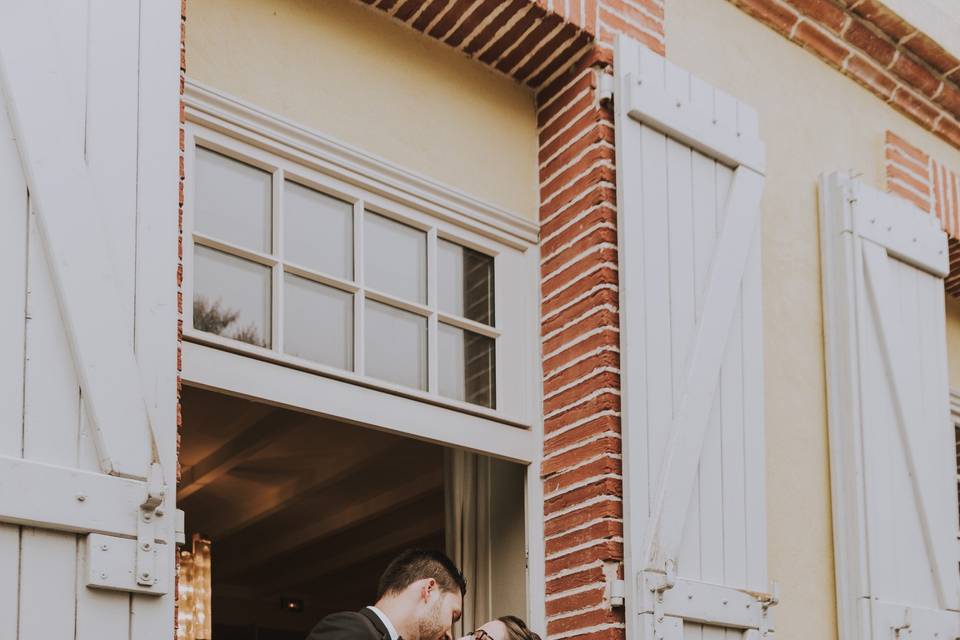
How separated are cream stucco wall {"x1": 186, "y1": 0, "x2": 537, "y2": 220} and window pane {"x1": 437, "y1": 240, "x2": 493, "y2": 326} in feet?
0.76

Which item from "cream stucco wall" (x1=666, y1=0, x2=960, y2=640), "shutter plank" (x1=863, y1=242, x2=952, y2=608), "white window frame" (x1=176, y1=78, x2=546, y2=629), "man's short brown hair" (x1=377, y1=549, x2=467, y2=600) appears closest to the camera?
"man's short brown hair" (x1=377, y1=549, x2=467, y2=600)

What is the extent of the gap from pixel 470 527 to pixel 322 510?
368 centimetres

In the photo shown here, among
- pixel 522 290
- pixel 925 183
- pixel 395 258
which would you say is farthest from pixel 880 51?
pixel 395 258

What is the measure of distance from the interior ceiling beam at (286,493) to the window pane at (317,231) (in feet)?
8.89

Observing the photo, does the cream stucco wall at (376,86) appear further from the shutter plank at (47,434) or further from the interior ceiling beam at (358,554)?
the interior ceiling beam at (358,554)

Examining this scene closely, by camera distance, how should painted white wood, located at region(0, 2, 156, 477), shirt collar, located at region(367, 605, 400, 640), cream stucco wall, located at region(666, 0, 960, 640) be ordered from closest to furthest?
painted white wood, located at region(0, 2, 156, 477)
shirt collar, located at region(367, 605, 400, 640)
cream stucco wall, located at region(666, 0, 960, 640)

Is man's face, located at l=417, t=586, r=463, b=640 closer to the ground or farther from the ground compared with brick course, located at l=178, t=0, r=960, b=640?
closer to the ground

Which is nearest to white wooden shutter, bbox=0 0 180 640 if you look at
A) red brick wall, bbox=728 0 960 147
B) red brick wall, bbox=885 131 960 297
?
red brick wall, bbox=728 0 960 147

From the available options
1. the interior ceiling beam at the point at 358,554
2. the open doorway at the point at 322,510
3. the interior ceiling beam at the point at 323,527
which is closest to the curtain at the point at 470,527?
the open doorway at the point at 322,510

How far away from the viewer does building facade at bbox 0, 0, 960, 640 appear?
3957 mm

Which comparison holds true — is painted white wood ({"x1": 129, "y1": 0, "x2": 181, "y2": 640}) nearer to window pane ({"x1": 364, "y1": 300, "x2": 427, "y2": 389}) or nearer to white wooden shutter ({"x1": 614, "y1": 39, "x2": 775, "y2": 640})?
window pane ({"x1": 364, "y1": 300, "x2": 427, "y2": 389})

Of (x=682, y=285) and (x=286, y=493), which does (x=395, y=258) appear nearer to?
(x=682, y=285)

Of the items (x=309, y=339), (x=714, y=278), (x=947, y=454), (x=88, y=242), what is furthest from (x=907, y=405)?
(x=88, y=242)

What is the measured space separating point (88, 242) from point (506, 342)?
2088 mm
